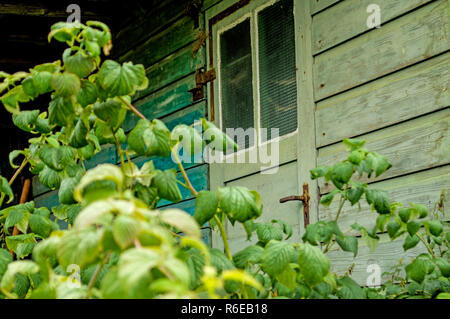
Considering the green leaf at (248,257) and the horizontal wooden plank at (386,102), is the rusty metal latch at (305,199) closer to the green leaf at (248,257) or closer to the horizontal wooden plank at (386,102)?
the horizontal wooden plank at (386,102)

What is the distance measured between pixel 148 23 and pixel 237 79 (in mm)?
1262

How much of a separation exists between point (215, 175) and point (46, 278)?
8.72 feet

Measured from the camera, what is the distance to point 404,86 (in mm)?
2893

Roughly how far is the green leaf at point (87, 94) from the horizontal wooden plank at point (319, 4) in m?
1.94

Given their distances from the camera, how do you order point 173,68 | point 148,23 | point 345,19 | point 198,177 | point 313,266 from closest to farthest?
1. point 313,266
2. point 345,19
3. point 198,177
4. point 173,68
5. point 148,23

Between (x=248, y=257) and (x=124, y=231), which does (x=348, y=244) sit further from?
(x=124, y=231)

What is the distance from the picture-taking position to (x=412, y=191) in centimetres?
282

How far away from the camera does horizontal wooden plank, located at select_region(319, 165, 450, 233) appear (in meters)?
2.69

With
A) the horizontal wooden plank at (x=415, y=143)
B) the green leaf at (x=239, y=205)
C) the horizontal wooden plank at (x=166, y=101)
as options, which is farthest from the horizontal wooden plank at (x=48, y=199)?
the green leaf at (x=239, y=205)


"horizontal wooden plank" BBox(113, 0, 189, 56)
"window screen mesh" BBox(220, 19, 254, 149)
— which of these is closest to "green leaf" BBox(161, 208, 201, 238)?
"window screen mesh" BBox(220, 19, 254, 149)

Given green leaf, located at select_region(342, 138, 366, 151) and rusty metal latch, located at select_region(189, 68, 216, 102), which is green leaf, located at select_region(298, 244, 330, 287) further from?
rusty metal latch, located at select_region(189, 68, 216, 102)

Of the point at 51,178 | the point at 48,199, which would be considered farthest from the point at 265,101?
the point at 48,199

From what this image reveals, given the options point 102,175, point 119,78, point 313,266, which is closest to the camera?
point 102,175
